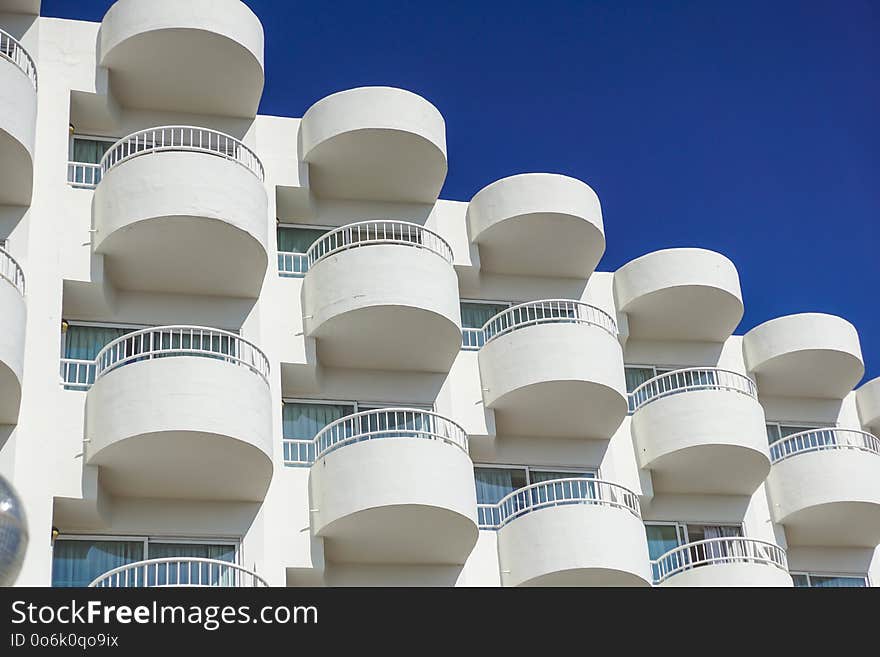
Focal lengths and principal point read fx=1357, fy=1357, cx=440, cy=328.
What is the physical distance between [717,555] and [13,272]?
1335 centimetres

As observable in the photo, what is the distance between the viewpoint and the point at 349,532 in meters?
21.5

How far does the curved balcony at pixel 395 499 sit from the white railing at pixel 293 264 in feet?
11.9

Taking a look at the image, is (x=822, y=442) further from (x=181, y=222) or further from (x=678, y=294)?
→ (x=181, y=222)

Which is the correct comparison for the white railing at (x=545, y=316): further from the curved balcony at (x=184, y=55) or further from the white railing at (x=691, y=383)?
the curved balcony at (x=184, y=55)

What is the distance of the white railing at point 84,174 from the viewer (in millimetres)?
23469

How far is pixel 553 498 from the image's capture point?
24.3 metres

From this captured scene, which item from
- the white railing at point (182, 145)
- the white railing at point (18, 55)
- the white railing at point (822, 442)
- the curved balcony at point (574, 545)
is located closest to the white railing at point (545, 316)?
the curved balcony at point (574, 545)

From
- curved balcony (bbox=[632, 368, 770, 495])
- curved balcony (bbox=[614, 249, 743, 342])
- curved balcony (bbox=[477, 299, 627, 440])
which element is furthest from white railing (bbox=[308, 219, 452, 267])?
curved balcony (bbox=[632, 368, 770, 495])

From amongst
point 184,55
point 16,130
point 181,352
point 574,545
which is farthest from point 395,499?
point 184,55

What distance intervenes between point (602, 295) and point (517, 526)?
21.4 ft
